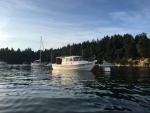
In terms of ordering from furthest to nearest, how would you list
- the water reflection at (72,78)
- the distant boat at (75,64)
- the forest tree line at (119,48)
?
the forest tree line at (119,48) < the distant boat at (75,64) < the water reflection at (72,78)

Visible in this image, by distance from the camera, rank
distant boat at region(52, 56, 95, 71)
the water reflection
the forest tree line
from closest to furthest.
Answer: the water reflection < distant boat at region(52, 56, 95, 71) < the forest tree line

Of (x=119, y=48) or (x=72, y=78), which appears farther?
(x=119, y=48)

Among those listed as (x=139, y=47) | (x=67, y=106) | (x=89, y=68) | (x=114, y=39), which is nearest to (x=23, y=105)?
(x=67, y=106)

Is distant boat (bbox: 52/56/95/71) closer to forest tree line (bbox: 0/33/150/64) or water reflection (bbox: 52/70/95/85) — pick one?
water reflection (bbox: 52/70/95/85)

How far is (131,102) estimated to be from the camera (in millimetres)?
16547

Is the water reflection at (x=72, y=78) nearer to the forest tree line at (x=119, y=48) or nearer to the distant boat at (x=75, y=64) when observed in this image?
the distant boat at (x=75, y=64)

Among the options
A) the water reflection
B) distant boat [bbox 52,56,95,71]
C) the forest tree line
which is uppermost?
the forest tree line

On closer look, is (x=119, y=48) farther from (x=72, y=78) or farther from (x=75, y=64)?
(x=72, y=78)

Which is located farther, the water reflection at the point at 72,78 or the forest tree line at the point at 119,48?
the forest tree line at the point at 119,48

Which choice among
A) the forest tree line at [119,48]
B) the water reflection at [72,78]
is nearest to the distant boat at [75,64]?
the water reflection at [72,78]

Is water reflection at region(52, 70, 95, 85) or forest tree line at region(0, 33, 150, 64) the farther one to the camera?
forest tree line at region(0, 33, 150, 64)

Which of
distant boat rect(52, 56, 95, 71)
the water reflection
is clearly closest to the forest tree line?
distant boat rect(52, 56, 95, 71)

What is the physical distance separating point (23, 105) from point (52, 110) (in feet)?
8.19

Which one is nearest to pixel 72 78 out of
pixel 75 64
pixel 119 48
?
pixel 75 64
